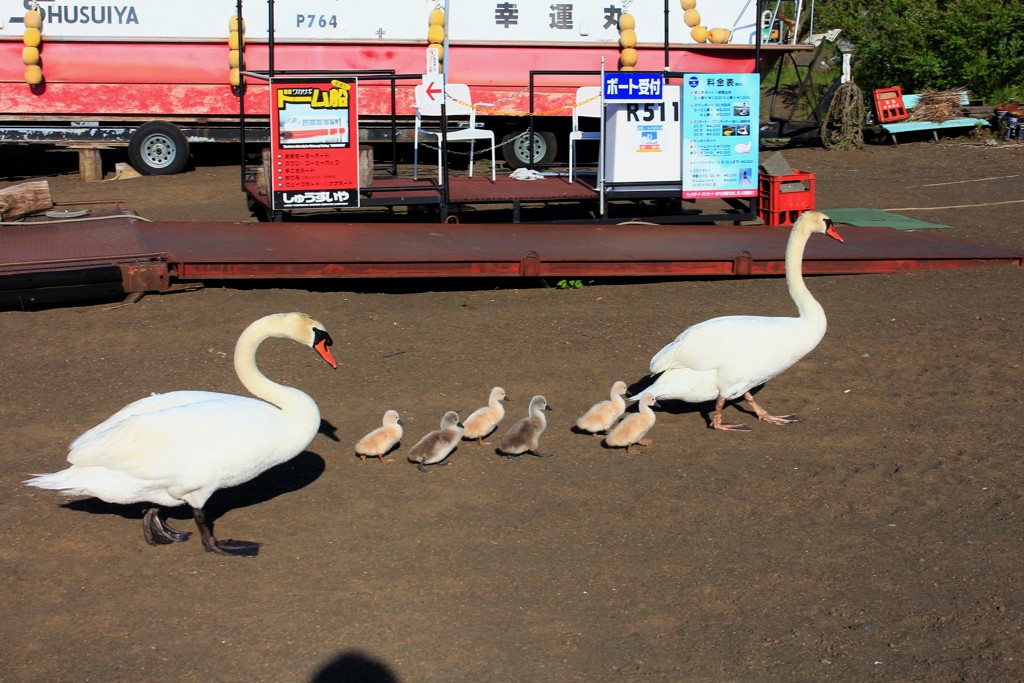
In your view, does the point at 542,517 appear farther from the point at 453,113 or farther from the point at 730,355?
the point at 453,113

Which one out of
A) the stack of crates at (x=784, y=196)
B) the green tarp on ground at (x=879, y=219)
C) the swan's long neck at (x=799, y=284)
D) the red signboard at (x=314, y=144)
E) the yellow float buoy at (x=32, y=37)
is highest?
the yellow float buoy at (x=32, y=37)

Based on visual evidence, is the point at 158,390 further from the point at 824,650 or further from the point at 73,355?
the point at 824,650

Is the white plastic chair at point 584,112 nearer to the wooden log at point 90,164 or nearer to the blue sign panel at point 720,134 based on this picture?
the blue sign panel at point 720,134

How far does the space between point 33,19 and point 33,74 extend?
2.89 ft

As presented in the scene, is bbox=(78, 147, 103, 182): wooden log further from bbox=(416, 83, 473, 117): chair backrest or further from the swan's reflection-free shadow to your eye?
the swan's reflection-free shadow

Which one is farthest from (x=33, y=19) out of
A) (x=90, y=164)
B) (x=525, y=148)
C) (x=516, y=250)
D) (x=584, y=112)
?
(x=516, y=250)

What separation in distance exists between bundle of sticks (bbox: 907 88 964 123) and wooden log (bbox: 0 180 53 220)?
16975mm

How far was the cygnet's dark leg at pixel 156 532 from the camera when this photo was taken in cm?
592

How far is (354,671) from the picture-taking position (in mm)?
4754

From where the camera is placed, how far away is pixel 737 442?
7.36 metres

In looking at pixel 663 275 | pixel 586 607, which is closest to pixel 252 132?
pixel 663 275

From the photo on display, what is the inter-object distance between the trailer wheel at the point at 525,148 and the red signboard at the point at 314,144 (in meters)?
7.39

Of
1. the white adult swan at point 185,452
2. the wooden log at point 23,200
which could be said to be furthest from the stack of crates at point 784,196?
the white adult swan at point 185,452

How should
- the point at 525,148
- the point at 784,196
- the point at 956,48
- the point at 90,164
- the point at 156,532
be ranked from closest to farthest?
the point at 156,532
the point at 784,196
the point at 90,164
the point at 525,148
the point at 956,48
